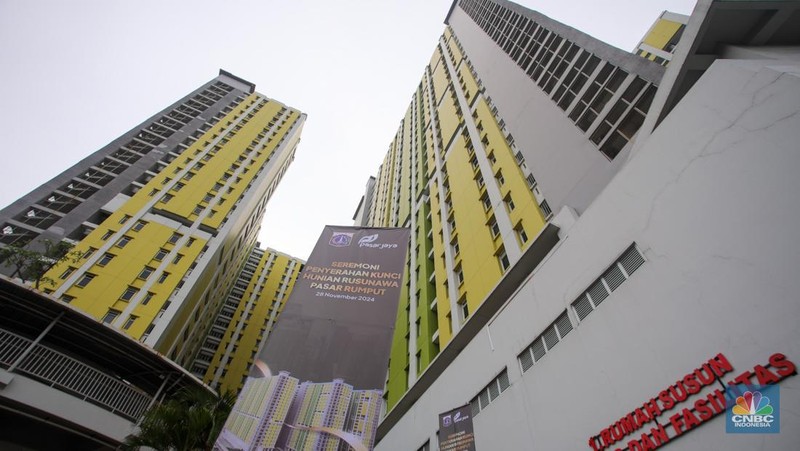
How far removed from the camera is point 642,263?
864cm

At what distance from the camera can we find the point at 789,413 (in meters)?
Result: 5.15

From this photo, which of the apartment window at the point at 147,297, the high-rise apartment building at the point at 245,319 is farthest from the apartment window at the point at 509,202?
the high-rise apartment building at the point at 245,319

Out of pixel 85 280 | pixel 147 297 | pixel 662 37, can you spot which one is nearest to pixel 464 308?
pixel 147 297

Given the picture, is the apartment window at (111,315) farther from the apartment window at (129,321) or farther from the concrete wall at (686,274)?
the concrete wall at (686,274)

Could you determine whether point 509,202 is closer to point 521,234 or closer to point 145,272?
point 521,234

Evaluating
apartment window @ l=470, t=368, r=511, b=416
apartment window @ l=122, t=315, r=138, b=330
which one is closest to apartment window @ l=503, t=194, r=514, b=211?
apartment window @ l=470, t=368, r=511, b=416

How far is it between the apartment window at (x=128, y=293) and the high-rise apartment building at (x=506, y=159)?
2217 cm

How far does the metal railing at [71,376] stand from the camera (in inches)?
494

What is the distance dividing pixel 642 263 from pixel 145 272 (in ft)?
121

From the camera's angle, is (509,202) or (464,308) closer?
(464,308)

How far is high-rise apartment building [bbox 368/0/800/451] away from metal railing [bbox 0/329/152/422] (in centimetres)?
1184

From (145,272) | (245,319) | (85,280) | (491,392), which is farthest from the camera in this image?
(245,319)

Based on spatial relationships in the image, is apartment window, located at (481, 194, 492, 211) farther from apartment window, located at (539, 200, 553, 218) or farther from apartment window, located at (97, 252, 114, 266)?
apartment window, located at (97, 252, 114, 266)

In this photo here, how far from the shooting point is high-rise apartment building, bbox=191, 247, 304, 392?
176ft
